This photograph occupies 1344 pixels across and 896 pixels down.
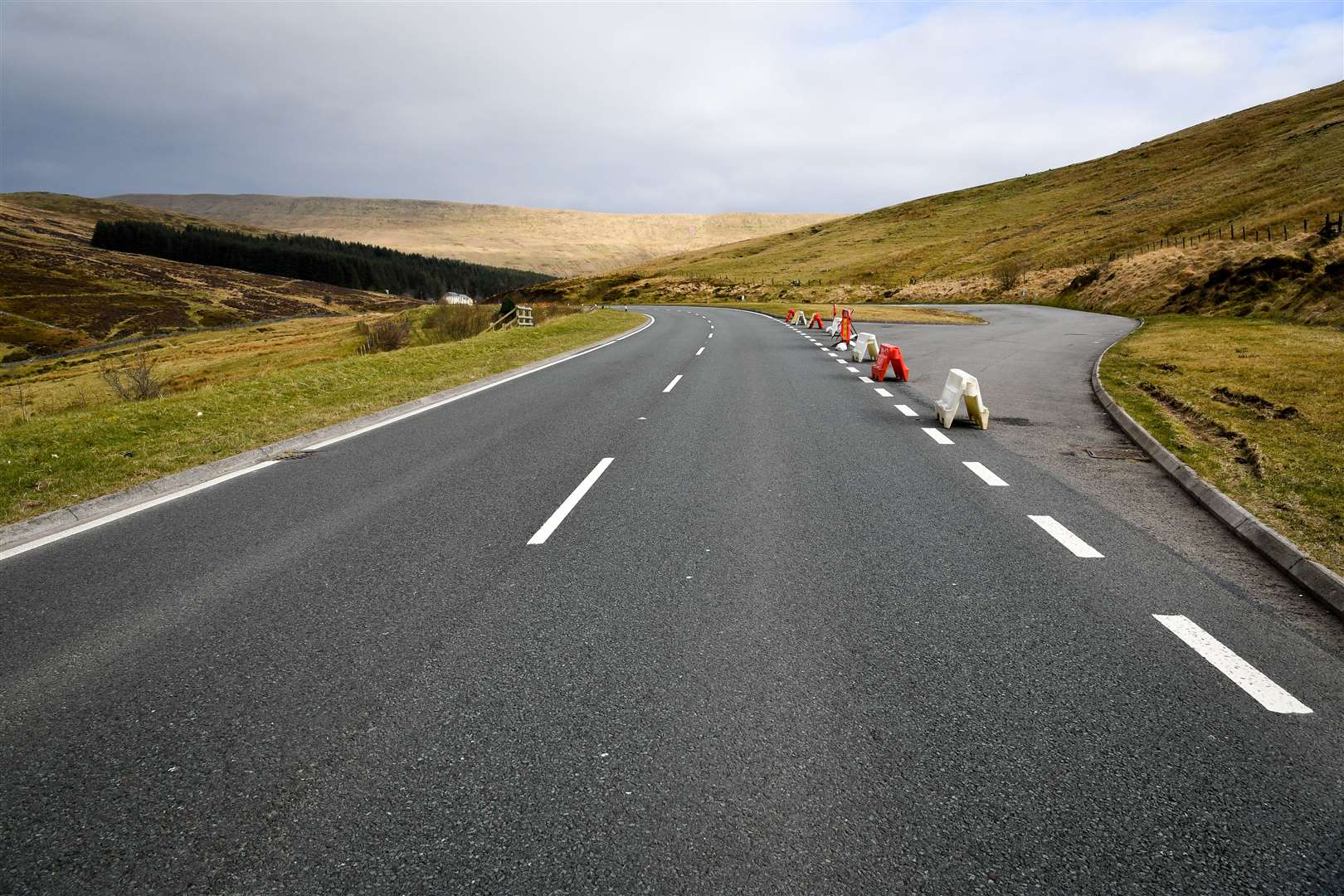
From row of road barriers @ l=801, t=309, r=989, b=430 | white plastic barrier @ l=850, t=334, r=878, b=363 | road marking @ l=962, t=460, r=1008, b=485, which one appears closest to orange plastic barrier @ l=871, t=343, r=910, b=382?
row of road barriers @ l=801, t=309, r=989, b=430

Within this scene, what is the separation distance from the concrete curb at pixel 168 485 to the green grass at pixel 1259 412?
9.08 m

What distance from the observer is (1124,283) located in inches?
1444

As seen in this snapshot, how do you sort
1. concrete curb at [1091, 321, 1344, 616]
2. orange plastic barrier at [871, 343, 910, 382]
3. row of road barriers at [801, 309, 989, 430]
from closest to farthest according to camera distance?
concrete curb at [1091, 321, 1344, 616] → row of road barriers at [801, 309, 989, 430] → orange plastic barrier at [871, 343, 910, 382]

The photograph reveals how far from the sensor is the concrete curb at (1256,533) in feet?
13.8

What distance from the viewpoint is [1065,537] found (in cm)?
516

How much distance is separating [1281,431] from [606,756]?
9.37 meters

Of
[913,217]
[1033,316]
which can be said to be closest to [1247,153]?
[913,217]

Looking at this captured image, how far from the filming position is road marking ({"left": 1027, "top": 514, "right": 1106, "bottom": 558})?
486 centimetres

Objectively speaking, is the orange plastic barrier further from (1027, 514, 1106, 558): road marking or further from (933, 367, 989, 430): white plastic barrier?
(1027, 514, 1106, 558): road marking

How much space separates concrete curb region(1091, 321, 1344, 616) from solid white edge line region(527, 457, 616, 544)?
15.7 ft

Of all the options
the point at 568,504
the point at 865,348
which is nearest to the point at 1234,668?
the point at 568,504

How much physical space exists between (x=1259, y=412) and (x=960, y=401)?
13.3 feet

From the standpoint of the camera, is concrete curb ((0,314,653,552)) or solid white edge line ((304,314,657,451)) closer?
concrete curb ((0,314,653,552))

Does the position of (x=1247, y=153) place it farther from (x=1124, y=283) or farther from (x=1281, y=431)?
(x=1281, y=431)
